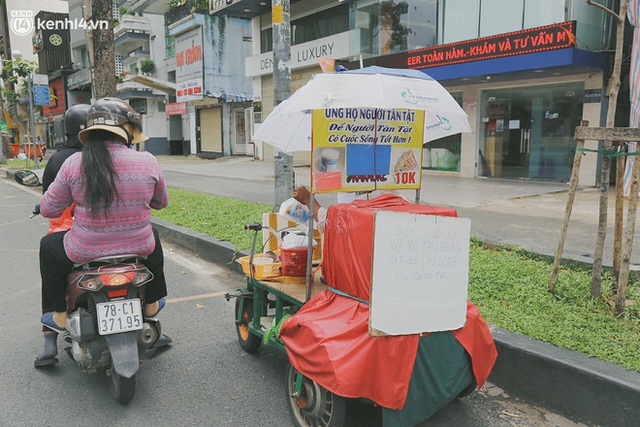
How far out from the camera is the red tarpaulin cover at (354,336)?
2629mm

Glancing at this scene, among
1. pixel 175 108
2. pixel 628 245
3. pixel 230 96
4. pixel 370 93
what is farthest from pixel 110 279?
pixel 175 108

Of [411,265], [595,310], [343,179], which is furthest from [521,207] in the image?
[411,265]

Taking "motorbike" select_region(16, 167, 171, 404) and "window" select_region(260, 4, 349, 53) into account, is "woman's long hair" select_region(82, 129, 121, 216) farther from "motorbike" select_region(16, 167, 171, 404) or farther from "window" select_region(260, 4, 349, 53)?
"window" select_region(260, 4, 349, 53)

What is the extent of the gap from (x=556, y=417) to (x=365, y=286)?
4.77 ft

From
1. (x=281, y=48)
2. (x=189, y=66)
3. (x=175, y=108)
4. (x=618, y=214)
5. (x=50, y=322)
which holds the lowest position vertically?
(x=50, y=322)

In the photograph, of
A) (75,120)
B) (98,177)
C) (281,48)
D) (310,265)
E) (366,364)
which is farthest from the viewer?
(281,48)

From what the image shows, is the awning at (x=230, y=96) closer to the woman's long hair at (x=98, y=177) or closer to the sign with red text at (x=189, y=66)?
the sign with red text at (x=189, y=66)

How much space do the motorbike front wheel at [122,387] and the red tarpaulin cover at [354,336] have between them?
104cm

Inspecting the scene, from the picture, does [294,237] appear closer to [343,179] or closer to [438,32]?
[343,179]

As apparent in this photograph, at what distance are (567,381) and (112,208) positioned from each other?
115 inches

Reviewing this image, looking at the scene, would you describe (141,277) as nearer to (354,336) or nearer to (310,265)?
(310,265)

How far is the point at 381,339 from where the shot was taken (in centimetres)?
266

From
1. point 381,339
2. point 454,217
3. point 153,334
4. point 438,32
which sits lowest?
point 153,334

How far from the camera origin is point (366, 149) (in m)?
3.84
